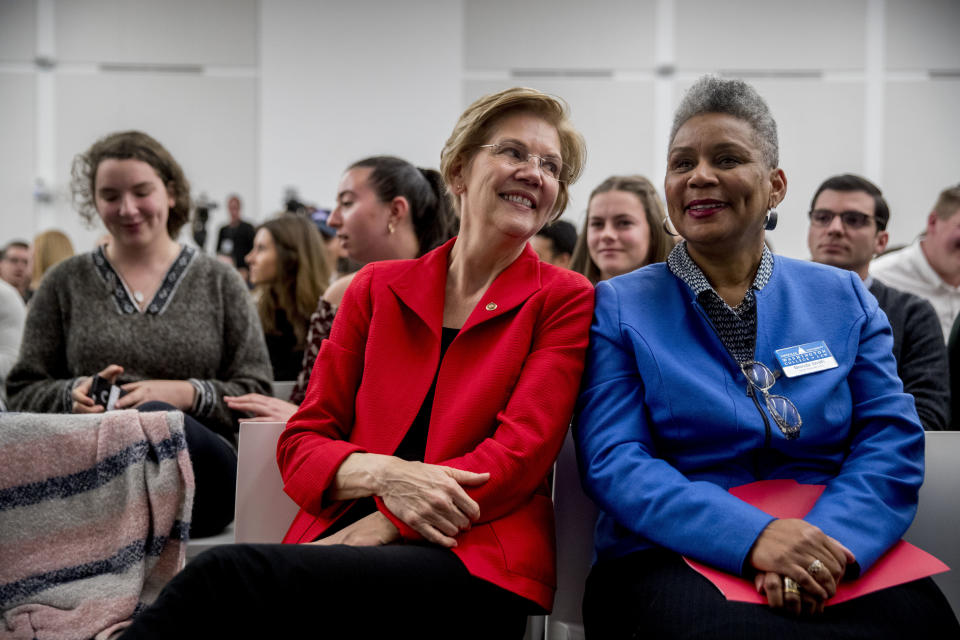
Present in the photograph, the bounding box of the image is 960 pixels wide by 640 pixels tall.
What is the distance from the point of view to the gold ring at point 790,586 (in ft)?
3.94

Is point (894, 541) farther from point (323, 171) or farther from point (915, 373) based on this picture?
point (323, 171)

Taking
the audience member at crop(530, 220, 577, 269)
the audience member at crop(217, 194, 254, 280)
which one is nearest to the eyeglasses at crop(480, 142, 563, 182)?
the audience member at crop(530, 220, 577, 269)

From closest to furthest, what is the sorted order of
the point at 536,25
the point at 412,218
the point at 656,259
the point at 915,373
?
the point at 915,373 < the point at 412,218 < the point at 656,259 < the point at 536,25

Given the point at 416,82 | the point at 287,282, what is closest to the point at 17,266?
the point at 287,282

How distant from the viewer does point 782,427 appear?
1.40m

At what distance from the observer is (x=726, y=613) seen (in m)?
1.20

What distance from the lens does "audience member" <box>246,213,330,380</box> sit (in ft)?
11.4

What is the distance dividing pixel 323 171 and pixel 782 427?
7.88m

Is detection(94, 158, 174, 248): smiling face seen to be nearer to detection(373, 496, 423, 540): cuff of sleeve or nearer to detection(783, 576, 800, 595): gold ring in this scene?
detection(373, 496, 423, 540): cuff of sleeve

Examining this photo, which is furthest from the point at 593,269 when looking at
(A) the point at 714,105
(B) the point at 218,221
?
(B) the point at 218,221

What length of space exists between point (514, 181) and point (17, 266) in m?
6.10

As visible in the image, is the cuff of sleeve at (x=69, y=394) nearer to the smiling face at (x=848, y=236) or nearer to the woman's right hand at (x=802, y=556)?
the woman's right hand at (x=802, y=556)

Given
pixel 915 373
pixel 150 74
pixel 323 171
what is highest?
pixel 150 74

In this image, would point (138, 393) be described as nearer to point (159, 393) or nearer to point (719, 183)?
point (159, 393)
